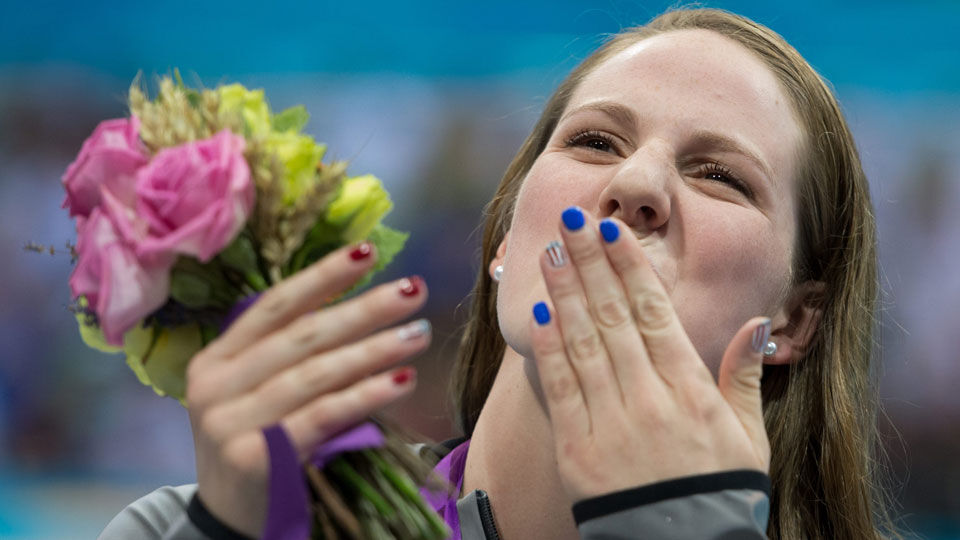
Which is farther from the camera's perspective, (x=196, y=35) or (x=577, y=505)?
(x=196, y=35)

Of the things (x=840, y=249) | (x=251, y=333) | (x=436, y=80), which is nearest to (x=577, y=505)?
(x=251, y=333)

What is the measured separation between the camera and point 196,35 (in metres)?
3.89

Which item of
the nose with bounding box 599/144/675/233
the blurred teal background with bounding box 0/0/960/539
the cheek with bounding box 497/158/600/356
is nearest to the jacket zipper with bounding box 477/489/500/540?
the cheek with bounding box 497/158/600/356

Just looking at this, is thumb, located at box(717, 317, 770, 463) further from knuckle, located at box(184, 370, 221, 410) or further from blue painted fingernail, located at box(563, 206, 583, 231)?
knuckle, located at box(184, 370, 221, 410)

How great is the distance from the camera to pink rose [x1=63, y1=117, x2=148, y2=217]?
3.69 feet

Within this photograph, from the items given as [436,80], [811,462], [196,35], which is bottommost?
[811,462]

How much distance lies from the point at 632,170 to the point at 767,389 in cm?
69

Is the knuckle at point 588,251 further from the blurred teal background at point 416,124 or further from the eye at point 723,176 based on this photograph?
the blurred teal background at point 416,124

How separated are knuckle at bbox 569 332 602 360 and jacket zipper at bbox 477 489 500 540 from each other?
0.49 m

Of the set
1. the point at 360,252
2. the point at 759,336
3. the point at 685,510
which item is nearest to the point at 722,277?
the point at 759,336

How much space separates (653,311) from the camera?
132 centimetres

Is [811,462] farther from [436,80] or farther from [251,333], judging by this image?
[436,80]

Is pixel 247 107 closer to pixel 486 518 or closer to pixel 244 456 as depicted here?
pixel 244 456

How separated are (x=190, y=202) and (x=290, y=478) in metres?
0.32
